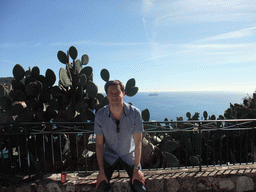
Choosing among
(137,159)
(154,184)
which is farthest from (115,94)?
A: (154,184)

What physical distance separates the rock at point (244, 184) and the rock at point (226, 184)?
10 centimetres

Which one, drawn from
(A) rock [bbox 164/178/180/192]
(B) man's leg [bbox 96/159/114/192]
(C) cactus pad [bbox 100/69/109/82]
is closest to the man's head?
(B) man's leg [bbox 96/159/114/192]

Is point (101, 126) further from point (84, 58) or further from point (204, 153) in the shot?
point (204, 153)

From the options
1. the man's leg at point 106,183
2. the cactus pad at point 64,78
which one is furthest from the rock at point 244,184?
the cactus pad at point 64,78

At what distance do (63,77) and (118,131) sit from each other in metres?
2.92

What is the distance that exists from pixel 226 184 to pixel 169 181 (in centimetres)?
92

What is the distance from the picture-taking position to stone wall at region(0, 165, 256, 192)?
2.89 m

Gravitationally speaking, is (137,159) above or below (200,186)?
above

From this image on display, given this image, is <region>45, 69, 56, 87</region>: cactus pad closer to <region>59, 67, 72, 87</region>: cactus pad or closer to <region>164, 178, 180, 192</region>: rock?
<region>59, 67, 72, 87</region>: cactus pad

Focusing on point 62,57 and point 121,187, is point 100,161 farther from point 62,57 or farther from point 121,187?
point 62,57

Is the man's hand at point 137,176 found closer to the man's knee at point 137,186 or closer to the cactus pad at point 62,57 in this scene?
the man's knee at point 137,186

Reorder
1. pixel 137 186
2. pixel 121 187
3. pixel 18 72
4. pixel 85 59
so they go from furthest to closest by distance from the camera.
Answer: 1. pixel 85 59
2. pixel 18 72
3. pixel 121 187
4. pixel 137 186

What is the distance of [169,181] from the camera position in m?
3.02

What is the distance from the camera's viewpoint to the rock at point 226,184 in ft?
10.2
